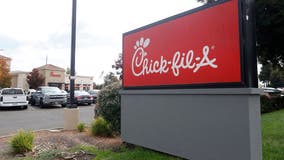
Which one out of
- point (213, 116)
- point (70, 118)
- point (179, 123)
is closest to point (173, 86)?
point (179, 123)

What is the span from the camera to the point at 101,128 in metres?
7.05

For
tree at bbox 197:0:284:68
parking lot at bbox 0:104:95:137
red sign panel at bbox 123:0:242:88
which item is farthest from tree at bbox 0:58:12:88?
red sign panel at bbox 123:0:242:88

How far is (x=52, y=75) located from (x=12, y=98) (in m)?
31.4

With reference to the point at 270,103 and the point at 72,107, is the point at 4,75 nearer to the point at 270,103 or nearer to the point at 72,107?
the point at 72,107

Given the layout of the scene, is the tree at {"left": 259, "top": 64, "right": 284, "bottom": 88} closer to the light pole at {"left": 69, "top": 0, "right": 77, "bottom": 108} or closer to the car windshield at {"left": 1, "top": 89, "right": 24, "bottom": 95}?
the car windshield at {"left": 1, "top": 89, "right": 24, "bottom": 95}

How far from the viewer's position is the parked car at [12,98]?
1792cm

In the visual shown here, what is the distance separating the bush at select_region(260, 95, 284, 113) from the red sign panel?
12935 millimetres

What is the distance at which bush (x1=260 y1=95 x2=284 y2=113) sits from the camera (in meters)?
15.6

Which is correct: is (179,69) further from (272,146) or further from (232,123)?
(272,146)

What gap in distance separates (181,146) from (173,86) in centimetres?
108

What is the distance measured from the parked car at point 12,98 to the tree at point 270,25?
15699mm

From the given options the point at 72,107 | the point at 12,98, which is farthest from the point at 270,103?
the point at 12,98

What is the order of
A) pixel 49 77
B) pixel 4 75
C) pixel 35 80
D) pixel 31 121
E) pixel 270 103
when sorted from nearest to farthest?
pixel 31 121 < pixel 270 103 < pixel 4 75 < pixel 35 80 < pixel 49 77

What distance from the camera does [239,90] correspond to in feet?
11.0
